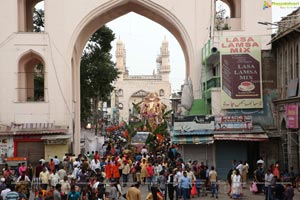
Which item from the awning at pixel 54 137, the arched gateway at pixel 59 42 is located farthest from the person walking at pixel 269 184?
the awning at pixel 54 137

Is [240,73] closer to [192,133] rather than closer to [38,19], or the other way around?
[192,133]

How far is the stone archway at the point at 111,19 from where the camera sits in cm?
2347

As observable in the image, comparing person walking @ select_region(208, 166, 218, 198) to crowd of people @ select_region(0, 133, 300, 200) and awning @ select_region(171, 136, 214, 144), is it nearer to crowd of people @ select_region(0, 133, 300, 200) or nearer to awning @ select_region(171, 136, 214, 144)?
crowd of people @ select_region(0, 133, 300, 200)

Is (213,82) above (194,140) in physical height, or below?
above

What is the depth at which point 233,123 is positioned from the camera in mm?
19719

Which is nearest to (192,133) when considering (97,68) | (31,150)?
(31,150)

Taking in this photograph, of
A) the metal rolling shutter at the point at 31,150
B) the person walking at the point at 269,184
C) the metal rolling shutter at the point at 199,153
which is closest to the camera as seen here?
the person walking at the point at 269,184

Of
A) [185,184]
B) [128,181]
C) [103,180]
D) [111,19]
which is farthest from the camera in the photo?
[111,19]

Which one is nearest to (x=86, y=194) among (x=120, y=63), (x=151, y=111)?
(x=151, y=111)

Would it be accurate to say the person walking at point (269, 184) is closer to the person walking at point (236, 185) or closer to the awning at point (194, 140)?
the person walking at point (236, 185)

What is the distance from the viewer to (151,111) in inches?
1935

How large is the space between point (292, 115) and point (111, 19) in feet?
36.1

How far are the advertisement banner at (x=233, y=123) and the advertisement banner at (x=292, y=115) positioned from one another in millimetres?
1738

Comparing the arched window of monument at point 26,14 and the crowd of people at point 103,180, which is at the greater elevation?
the arched window of monument at point 26,14
